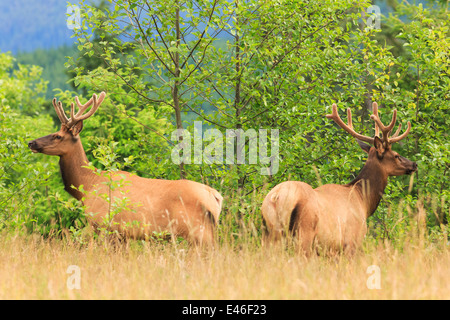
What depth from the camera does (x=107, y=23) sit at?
8641mm

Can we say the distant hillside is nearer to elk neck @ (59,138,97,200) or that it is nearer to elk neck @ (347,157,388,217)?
elk neck @ (59,138,97,200)

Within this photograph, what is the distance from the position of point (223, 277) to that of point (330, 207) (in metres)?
2.04

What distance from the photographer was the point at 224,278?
5191mm

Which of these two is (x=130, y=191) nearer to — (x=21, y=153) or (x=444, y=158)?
(x=21, y=153)

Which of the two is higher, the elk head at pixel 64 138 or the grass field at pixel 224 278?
the elk head at pixel 64 138

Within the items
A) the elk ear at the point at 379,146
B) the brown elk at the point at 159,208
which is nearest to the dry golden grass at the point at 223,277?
the brown elk at the point at 159,208

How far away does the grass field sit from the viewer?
4.74m

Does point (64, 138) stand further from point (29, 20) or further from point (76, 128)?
point (29, 20)

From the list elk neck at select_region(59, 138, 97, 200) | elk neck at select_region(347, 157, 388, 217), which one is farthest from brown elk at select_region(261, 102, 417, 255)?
elk neck at select_region(59, 138, 97, 200)

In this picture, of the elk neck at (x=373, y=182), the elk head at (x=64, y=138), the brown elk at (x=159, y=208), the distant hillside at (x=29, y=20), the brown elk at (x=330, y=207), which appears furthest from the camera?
the distant hillside at (x=29, y=20)

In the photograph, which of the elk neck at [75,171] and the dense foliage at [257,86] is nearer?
the elk neck at [75,171]

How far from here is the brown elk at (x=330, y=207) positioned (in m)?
6.64

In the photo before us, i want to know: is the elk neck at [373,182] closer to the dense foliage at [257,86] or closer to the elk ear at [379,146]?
the elk ear at [379,146]
